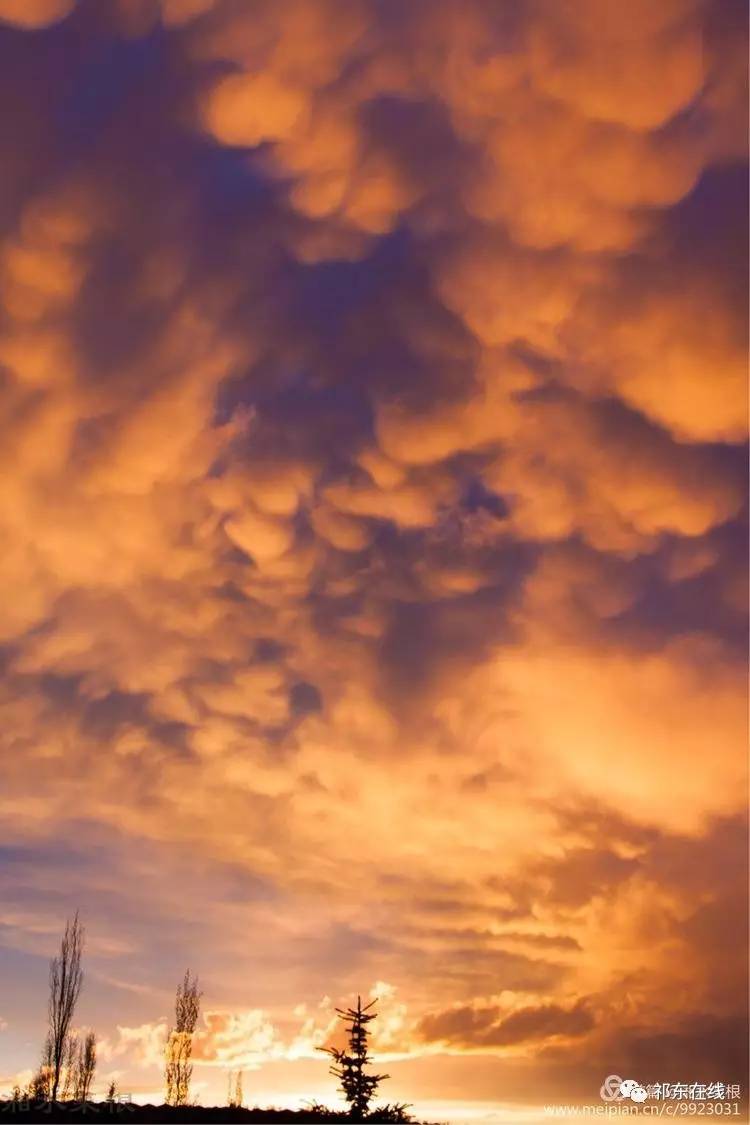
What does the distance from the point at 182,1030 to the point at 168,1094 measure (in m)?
4.41

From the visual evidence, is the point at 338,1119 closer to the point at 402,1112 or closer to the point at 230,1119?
the point at 402,1112

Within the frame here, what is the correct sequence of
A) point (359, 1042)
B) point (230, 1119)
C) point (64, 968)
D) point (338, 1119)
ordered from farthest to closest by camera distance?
point (64, 968) < point (359, 1042) < point (338, 1119) < point (230, 1119)

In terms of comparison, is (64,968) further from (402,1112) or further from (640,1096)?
(640,1096)

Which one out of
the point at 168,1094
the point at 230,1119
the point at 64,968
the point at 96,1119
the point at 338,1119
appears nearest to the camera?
the point at 96,1119

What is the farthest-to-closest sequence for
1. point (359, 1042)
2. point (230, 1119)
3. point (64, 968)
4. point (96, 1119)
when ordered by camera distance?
point (64, 968), point (359, 1042), point (230, 1119), point (96, 1119)

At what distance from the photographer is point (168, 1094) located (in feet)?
240

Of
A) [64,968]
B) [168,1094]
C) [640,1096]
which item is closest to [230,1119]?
[640,1096]

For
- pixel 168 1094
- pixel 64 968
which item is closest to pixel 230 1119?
pixel 64 968

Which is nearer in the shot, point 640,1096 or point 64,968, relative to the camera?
point 640,1096

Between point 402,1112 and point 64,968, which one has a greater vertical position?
point 64,968

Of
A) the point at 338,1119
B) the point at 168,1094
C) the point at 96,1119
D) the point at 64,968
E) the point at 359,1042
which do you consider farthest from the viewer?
the point at 168,1094

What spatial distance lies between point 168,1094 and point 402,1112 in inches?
1737

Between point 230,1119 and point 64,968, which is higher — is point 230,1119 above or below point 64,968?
below

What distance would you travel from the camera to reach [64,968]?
66.9 m
